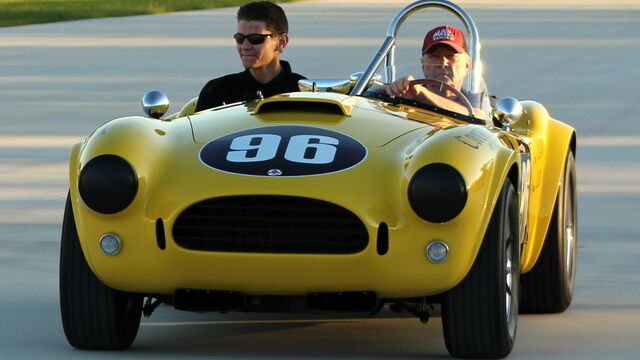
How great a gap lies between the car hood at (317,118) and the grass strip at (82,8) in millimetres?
25485

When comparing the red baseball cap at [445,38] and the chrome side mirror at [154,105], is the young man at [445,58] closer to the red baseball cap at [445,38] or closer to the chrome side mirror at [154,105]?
the red baseball cap at [445,38]

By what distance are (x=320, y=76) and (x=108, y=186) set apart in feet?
50.1

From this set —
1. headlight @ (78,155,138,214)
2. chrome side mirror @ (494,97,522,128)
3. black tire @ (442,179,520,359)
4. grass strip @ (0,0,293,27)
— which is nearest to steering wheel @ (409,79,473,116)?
chrome side mirror @ (494,97,522,128)

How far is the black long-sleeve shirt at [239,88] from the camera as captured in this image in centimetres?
835

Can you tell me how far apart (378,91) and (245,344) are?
152 centimetres

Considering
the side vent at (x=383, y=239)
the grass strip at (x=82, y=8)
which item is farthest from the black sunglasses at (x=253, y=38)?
the grass strip at (x=82, y=8)

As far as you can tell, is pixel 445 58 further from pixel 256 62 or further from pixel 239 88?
pixel 239 88

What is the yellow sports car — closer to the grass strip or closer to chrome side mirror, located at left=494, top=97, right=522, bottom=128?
chrome side mirror, located at left=494, top=97, right=522, bottom=128

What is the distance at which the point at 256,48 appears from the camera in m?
8.40

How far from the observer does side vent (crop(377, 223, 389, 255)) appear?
617 centimetres

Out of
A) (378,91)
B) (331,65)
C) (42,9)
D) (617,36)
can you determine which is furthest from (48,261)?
(42,9)

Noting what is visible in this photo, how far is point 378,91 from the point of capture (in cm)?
787

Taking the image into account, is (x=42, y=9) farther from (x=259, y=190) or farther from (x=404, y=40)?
(x=259, y=190)

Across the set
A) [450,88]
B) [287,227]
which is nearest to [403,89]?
[450,88]
